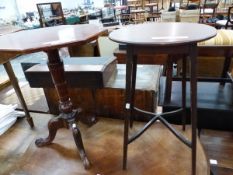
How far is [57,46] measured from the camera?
88cm

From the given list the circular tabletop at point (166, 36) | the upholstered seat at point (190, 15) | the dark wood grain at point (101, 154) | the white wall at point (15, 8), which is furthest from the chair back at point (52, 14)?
the circular tabletop at point (166, 36)

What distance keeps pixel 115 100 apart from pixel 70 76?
1.35 ft

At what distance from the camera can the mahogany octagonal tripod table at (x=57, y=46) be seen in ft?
2.92

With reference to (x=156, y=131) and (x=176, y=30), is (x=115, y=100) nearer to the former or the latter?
(x=156, y=131)

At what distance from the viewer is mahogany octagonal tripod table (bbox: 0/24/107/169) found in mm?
889

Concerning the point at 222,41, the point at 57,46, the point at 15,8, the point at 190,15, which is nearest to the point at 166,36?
the point at 57,46

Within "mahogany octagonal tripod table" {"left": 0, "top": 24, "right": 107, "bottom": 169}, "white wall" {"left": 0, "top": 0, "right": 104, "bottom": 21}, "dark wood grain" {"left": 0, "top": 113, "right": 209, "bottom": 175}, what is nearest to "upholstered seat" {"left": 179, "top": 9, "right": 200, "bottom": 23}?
"white wall" {"left": 0, "top": 0, "right": 104, "bottom": 21}

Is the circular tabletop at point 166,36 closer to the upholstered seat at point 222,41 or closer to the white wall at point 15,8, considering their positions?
the upholstered seat at point 222,41

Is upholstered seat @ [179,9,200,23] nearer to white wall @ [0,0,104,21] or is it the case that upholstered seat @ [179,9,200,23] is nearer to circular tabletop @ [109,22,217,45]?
white wall @ [0,0,104,21]

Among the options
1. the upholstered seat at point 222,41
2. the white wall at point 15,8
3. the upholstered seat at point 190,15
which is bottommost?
the upholstered seat at point 190,15

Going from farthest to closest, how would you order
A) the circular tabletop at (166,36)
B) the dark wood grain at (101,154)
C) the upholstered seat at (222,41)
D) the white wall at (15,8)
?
the white wall at (15,8) < the upholstered seat at (222,41) < the dark wood grain at (101,154) < the circular tabletop at (166,36)

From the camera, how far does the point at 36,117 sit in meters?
1.91

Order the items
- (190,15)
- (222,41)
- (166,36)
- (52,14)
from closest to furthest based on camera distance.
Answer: (166,36) < (222,41) < (190,15) < (52,14)

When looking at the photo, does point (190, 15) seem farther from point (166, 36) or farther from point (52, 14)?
point (166, 36)
